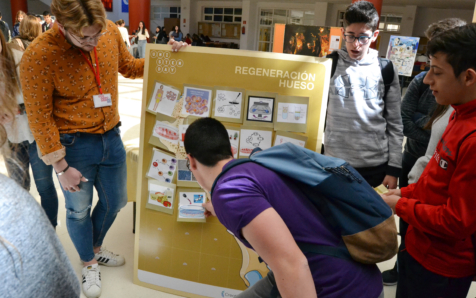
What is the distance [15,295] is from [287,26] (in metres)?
5.26

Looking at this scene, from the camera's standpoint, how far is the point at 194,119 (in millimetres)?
1966

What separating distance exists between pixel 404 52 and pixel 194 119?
451cm

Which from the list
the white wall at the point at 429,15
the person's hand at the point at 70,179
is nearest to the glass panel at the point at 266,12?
the white wall at the point at 429,15

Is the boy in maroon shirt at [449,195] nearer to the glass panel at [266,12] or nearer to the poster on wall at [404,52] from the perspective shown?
the poster on wall at [404,52]

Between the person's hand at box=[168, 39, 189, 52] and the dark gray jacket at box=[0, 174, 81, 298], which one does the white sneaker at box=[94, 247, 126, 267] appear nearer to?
the person's hand at box=[168, 39, 189, 52]

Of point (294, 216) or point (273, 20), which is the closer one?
point (294, 216)

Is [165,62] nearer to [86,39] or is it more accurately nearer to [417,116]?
[86,39]

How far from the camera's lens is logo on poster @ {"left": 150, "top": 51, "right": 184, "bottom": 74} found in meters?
1.95

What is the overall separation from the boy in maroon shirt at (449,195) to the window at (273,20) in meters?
17.1

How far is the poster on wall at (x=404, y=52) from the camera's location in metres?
5.24

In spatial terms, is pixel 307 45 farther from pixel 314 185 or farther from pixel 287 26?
pixel 314 185

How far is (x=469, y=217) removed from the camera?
1.11 metres

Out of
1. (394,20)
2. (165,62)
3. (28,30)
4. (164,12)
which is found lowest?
(165,62)

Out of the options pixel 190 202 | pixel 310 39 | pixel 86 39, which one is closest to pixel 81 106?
→ pixel 86 39
